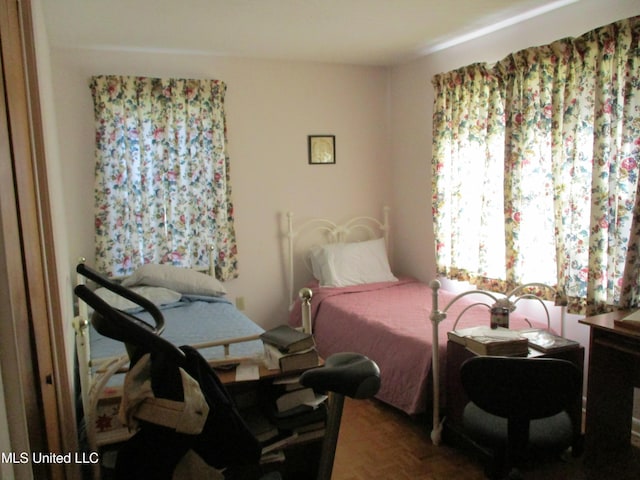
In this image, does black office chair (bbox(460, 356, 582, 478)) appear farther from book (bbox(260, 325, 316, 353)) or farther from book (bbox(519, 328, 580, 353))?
book (bbox(260, 325, 316, 353))

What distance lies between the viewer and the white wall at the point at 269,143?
3.61 meters

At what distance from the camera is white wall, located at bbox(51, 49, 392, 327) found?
142 inches

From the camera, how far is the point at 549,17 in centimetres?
298

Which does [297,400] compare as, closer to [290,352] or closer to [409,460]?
[290,352]

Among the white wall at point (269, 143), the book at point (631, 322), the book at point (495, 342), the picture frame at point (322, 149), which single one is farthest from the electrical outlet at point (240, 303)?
the book at point (631, 322)

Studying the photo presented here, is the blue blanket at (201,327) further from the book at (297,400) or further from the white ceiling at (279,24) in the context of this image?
the white ceiling at (279,24)

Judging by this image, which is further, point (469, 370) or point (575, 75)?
point (575, 75)

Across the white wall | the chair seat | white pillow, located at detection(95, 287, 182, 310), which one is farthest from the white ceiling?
the chair seat

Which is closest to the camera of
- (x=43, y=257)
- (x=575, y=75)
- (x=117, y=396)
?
(x=43, y=257)

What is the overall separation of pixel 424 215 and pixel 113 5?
9.52ft

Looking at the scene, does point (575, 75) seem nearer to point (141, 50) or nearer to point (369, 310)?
point (369, 310)

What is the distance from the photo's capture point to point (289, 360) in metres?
1.68

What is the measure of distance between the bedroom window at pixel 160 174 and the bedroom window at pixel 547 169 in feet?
6.02

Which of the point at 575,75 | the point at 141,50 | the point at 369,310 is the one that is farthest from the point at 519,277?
the point at 141,50
